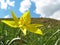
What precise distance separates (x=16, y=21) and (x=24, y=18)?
0.17 ft

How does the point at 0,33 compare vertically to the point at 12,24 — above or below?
below

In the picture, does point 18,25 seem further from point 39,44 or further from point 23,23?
point 39,44

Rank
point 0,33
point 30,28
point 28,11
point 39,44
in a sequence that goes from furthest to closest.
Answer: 1. point 0,33
2. point 39,44
3. point 28,11
4. point 30,28

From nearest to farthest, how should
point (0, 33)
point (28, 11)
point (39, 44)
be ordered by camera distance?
1. point (28, 11)
2. point (39, 44)
3. point (0, 33)

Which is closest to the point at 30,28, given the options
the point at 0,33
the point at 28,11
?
the point at 28,11

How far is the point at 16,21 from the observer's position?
55.1 inches

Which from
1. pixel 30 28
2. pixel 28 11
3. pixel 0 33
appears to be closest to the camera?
pixel 30 28

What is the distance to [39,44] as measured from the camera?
3.82 meters

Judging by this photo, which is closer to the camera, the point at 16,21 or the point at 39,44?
the point at 16,21

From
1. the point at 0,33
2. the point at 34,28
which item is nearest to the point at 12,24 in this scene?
the point at 34,28

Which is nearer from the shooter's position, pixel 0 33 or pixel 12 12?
pixel 12 12

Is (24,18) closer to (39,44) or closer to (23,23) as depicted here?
(23,23)

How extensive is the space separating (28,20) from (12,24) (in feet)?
0.33

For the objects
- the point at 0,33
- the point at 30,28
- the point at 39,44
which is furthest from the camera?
the point at 0,33
